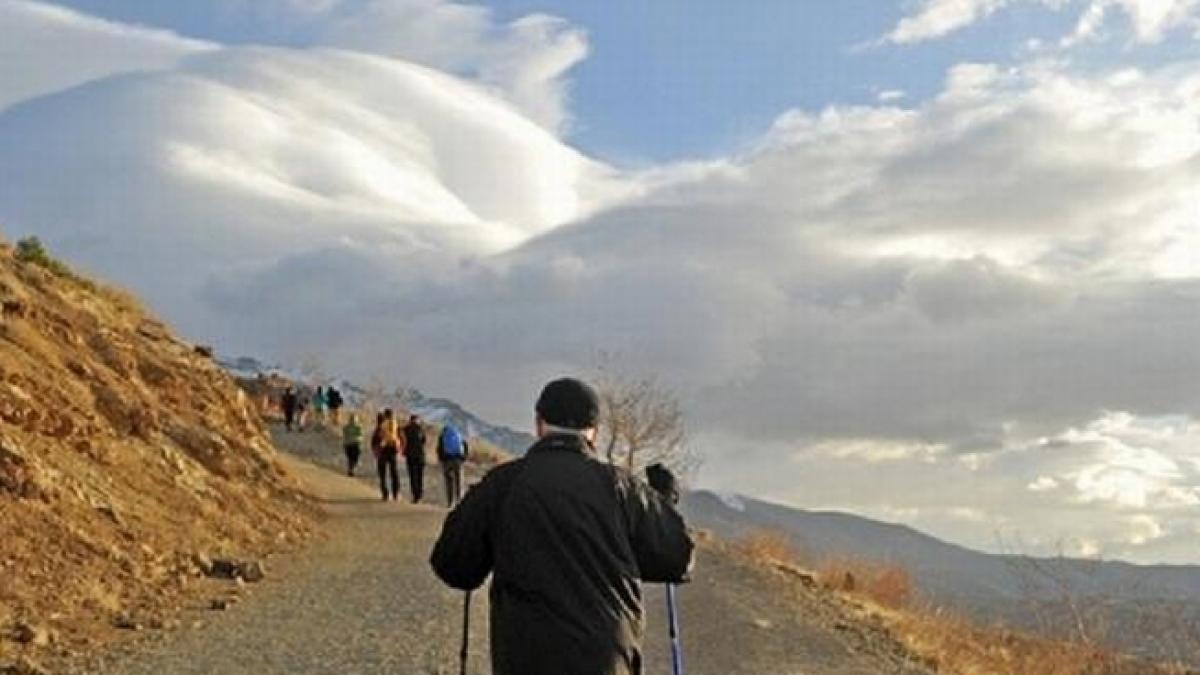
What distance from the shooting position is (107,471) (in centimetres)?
2036

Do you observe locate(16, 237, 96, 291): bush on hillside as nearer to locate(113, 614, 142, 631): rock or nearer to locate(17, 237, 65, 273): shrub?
locate(17, 237, 65, 273): shrub

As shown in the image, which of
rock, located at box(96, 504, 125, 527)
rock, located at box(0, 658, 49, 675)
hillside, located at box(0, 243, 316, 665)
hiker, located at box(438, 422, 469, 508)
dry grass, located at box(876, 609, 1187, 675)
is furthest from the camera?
hiker, located at box(438, 422, 469, 508)

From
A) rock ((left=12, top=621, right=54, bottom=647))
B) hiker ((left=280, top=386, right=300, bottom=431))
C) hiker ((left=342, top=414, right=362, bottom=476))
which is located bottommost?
rock ((left=12, top=621, right=54, bottom=647))

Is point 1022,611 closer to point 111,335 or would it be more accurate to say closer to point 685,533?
point 685,533

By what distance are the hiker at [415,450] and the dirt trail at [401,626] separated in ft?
10.7

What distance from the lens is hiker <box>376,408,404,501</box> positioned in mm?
31125

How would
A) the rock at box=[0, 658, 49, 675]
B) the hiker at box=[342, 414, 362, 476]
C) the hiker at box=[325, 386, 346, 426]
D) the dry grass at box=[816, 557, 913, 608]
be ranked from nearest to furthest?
the rock at box=[0, 658, 49, 675]
the dry grass at box=[816, 557, 913, 608]
the hiker at box=[342, 414, 362, 476]
the hiker at box=[325, 386, 346, 426]

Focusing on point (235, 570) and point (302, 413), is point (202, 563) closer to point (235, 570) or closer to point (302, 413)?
point (235, 570)

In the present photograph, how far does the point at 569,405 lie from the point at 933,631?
18.5m

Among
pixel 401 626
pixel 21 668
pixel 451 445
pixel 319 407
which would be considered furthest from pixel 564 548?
pixel 319 407

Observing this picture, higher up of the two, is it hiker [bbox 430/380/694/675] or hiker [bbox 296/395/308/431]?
hiker [bbox 296/395/308/431]

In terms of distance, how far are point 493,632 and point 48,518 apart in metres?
11.4

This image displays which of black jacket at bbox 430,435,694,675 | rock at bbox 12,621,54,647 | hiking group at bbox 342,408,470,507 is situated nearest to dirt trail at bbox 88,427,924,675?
rock at bbox 12,621,54,647

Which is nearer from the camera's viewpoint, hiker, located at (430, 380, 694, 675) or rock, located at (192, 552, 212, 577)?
hiker, located at (430, 380, 694, 675)
